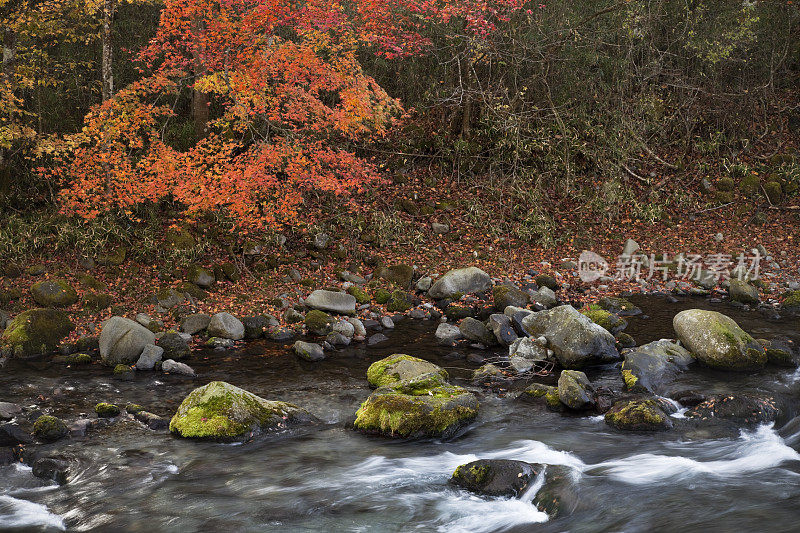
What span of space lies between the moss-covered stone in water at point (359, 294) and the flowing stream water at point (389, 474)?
4079 mm

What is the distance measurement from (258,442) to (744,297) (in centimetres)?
1059

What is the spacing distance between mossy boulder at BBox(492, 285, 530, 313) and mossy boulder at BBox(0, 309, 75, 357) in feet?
26.0

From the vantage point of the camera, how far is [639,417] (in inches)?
302

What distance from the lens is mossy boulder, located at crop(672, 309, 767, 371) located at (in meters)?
9.36

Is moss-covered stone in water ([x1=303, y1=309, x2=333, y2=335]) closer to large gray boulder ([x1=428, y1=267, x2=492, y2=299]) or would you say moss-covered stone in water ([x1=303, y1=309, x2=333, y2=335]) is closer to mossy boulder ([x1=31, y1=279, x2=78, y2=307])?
large gray boulder ([x1=428, y1=267, x2=492, y2=299])

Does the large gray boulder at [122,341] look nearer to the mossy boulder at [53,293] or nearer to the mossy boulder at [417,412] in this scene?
the mossy boulder at [53,293]

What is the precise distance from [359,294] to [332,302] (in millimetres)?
870

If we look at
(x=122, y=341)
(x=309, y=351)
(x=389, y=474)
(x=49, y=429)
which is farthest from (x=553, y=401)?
(x=122, y=341)

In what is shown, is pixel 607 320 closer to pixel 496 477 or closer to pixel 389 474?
pixel 496 477

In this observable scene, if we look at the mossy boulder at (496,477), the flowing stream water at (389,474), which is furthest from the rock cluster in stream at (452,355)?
the flowing stream water at (389,474)

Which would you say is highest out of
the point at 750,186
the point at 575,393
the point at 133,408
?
the point at 750,186

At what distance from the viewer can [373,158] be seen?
1688cm

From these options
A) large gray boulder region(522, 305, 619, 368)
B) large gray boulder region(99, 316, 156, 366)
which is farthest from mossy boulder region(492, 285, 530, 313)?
large gray boulder region(99, 316, 156, 366)

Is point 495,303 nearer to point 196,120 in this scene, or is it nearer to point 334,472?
point 334,472
